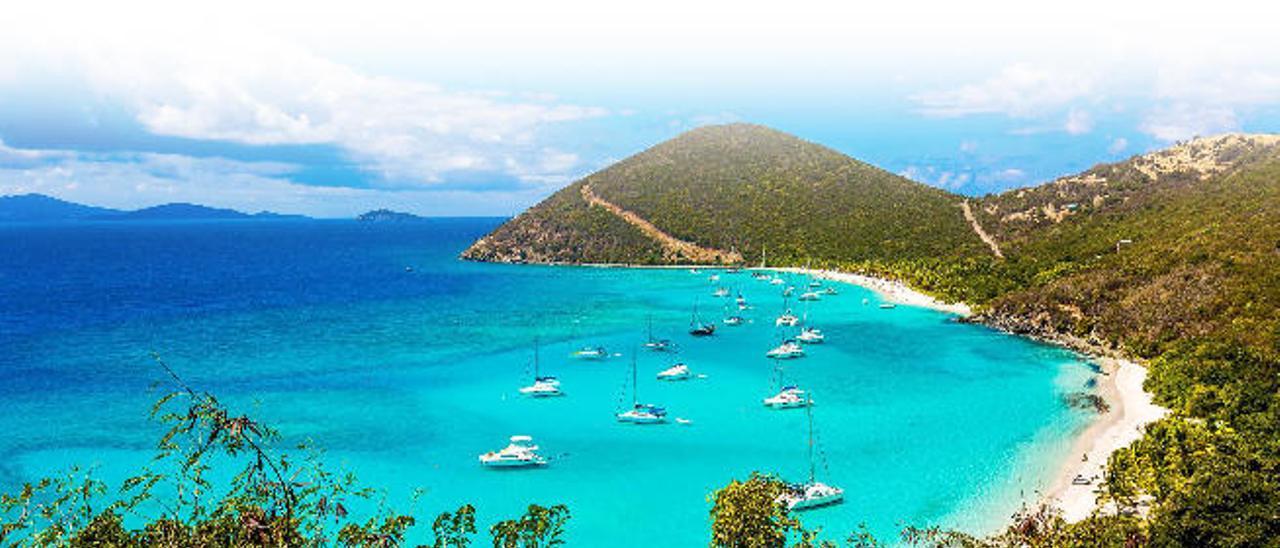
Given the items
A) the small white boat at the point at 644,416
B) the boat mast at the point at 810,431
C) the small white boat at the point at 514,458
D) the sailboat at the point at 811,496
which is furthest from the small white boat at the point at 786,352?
the sailboat at the point at 811,496

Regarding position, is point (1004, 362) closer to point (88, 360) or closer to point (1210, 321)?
point (1210, 321)

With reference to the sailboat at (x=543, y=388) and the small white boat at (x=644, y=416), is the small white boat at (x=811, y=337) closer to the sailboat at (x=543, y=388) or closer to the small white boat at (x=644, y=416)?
the sailboat at (x=543, y=388)

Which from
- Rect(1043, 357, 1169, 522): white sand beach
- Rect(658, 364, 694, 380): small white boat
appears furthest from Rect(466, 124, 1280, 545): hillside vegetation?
Rect(658, 364, 694, 380): small white boat

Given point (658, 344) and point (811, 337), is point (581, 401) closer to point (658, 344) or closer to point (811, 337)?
point (658, 344)

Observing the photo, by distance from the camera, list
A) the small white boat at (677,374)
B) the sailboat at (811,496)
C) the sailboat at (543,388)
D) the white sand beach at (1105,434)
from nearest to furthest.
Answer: the sailboat at (811,496) → the white sand beach at (1105,434) → the sailboat at (543,388) → the small white boat at (677,374)

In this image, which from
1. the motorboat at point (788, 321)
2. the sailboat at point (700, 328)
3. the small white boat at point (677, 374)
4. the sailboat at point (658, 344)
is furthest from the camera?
the motorboat at point (788, 321)

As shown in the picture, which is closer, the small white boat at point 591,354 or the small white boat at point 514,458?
the small white boat at point 514,458
